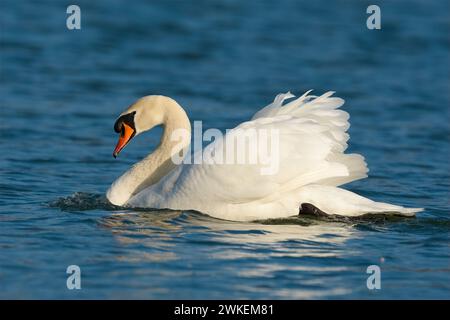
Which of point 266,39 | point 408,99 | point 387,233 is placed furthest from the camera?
point 266,39

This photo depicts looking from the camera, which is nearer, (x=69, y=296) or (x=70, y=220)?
(x=69, y=296)

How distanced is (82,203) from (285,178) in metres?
2.32

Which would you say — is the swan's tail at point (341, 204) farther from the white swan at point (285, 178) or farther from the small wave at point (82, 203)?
the small wave at point (82, 203)

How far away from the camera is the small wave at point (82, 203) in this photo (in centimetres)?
1040

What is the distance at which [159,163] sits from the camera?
35.4ft

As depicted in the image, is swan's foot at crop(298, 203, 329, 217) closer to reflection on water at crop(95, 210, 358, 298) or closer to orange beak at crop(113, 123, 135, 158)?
reflection on water at crop(95, 210, 358, 298)

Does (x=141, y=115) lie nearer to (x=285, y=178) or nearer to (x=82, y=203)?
(x=82, y=203)

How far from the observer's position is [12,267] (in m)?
8.20

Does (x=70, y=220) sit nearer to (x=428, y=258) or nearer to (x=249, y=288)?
(x=249, y=288)

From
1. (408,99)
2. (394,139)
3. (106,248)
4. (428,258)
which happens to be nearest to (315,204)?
(428,258)

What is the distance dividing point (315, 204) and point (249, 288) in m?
2.17

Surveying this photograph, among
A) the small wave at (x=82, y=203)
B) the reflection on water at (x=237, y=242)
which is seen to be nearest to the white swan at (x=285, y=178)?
the reflection on water at (x=237, y=242)

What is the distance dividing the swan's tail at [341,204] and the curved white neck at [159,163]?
1571 mm

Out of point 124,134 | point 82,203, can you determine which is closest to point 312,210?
point 124,134
